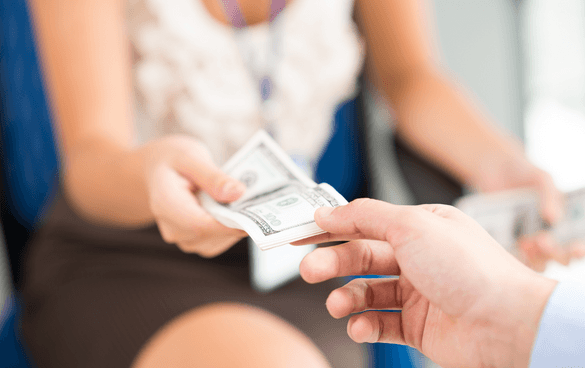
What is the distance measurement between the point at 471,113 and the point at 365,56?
0.94 feet

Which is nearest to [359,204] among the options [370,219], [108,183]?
[370,219]

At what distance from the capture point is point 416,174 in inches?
31.8

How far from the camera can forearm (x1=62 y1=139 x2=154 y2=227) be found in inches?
19.5

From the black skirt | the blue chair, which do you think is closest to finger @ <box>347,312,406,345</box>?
the black skirt

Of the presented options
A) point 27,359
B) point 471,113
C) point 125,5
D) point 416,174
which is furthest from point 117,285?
point 471,113

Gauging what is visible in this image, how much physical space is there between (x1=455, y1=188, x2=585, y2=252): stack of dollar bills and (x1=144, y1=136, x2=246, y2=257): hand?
38 centimetres

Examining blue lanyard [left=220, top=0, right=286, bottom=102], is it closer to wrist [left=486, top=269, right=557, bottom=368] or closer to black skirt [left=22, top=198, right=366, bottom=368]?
A: black skirt [left=22, top=198, right=366, bottom=368]

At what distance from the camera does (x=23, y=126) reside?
33.2 inches

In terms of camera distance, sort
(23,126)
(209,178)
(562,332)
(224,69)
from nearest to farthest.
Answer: (562,332) < (209,178) < (224,69) < (23,126)

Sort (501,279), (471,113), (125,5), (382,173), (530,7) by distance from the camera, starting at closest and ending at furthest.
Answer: (501,279), (125,5), (471,113), (382,173), (530,7)

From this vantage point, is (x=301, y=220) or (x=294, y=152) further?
(x=294, y=152)

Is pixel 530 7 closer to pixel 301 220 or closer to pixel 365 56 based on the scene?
pixel 365 56

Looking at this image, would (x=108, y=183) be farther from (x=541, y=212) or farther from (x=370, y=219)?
(x=541, y=212)

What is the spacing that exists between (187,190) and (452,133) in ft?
1.93
